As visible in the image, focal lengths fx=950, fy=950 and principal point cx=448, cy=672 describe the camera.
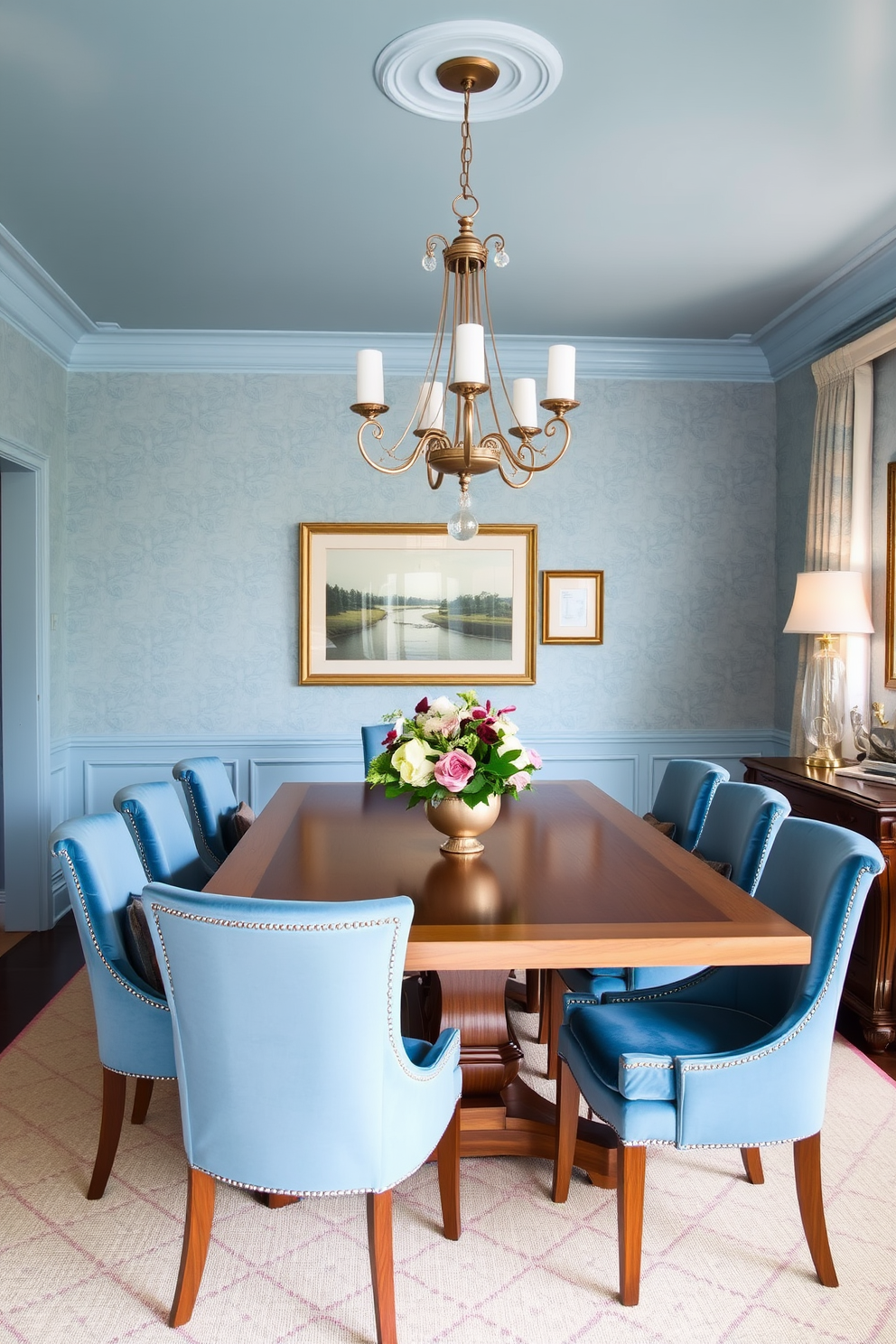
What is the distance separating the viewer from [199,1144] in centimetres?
180

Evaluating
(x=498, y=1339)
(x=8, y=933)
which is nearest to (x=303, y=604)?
(x=8, y=933)

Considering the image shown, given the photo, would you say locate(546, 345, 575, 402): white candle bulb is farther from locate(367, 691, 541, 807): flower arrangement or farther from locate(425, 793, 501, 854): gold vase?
locate(425, 793, 501, 854): gold vase

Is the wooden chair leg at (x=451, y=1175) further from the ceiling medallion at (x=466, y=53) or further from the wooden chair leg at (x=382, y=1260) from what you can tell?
the ceiling medallion at (x=466, y=53)

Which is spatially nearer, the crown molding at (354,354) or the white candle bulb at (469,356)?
the white candle bulb at (469,356)

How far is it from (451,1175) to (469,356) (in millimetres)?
1948

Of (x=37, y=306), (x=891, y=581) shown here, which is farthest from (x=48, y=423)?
(x=891, y=581)

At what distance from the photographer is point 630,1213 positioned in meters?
1.96

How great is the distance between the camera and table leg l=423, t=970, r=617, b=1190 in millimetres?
2457

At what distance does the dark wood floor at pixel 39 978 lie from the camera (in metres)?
3.43

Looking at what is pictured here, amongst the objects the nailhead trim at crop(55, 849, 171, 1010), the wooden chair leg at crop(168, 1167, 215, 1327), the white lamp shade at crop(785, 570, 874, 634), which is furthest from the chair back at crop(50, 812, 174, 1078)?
the white lamp shade at crop(785, 570, 874, 634)

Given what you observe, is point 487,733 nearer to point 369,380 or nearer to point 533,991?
point 369,380

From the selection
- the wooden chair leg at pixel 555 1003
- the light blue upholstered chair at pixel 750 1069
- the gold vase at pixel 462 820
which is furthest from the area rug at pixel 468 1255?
the gold vase at pixel 462 820

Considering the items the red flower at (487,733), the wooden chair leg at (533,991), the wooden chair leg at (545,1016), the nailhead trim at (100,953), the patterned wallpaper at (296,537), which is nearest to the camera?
the nailhead trim at (100,953)

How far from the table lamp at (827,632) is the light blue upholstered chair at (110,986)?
9.35 ft
